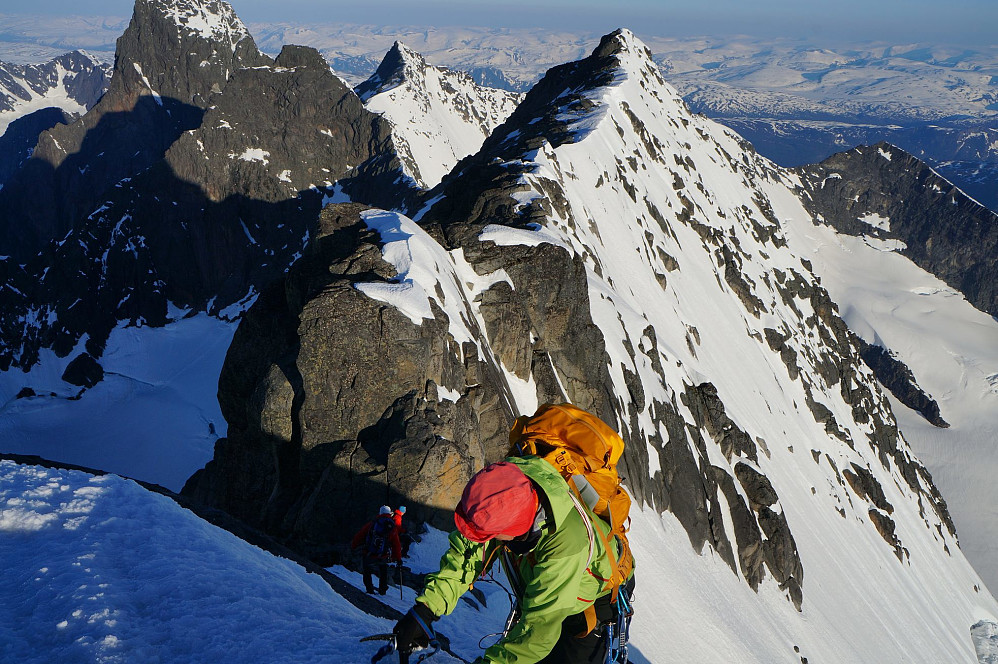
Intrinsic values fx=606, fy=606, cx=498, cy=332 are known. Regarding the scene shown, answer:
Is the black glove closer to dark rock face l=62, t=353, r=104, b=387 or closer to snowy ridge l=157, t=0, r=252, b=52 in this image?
dark rock face l=62, t=353, r=104, b=387

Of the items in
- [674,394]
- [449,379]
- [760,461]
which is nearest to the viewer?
[449,379]

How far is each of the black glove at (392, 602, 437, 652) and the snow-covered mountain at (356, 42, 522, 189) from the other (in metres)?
94.8

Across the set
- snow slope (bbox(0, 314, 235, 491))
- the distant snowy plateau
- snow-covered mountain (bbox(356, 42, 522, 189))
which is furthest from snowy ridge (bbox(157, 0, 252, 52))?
snow slope (bbox(0, 314, 235, 491))

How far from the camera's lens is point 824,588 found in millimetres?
36281

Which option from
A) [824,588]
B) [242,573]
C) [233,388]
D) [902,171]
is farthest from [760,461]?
[902,171]

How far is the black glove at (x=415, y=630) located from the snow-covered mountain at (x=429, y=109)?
94792 millimetres

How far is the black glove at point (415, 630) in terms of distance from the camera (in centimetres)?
496

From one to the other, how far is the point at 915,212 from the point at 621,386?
162994 millimetres

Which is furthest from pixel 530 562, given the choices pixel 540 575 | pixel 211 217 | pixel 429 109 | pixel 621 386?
pixel 429 109

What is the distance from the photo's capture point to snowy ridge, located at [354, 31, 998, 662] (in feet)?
102

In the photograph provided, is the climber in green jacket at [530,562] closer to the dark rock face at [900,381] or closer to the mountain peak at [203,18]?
the dark rock face at [900,381]

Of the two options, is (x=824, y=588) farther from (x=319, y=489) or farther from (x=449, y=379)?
(x=319, y=489)

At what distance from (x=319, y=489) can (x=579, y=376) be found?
1449cm

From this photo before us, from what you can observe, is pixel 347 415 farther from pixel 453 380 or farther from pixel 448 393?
pixel 453 380
